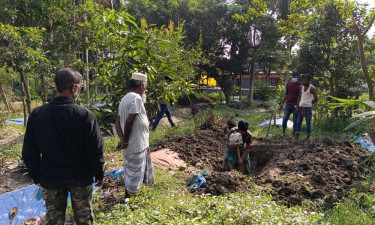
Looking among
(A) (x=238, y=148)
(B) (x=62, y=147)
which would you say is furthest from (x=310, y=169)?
(B) (x=62, y=147)

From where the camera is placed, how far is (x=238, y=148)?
521cm

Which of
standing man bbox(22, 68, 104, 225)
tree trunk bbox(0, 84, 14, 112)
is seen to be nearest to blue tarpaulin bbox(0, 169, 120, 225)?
standing man bbox(22, 68, 104, 225)

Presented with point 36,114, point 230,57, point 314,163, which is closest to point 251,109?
point 230,57

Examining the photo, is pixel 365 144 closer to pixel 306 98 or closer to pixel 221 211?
pixel 306 98

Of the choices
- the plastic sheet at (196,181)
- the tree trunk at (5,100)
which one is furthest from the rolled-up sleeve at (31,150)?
the tree trunk at (5,100)

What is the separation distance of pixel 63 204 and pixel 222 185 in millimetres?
2245

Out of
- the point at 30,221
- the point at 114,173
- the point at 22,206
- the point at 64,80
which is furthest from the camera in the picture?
the point at 114,173

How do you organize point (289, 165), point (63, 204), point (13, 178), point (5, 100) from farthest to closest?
point (5, 100), point (289, 165), point (13, 178), point (63, 204)

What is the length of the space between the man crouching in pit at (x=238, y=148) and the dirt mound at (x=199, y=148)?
728 mm

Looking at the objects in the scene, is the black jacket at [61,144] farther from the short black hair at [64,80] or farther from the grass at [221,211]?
the grass at [221,211]

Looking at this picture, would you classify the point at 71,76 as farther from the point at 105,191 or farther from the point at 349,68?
the point at 349,68

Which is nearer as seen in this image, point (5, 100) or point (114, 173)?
point (114, 173)

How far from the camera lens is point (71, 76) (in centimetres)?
256

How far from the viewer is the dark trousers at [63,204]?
2.66 m
